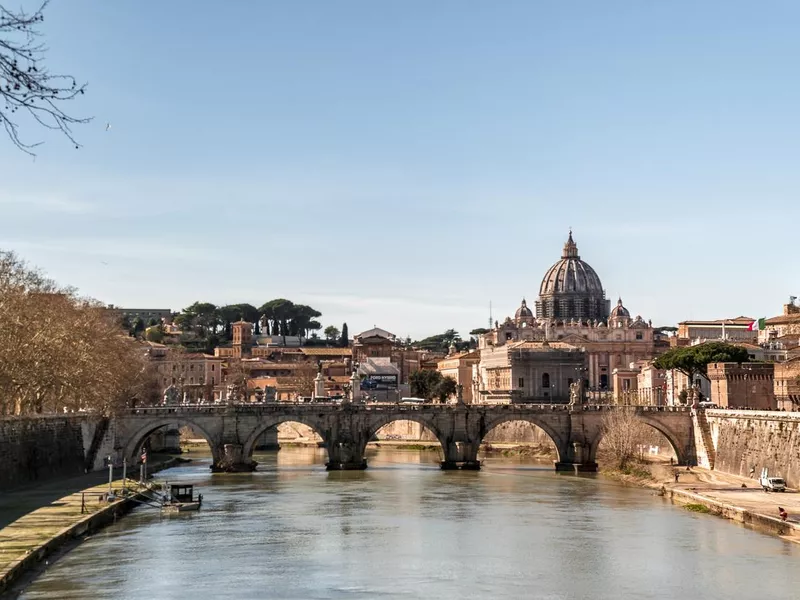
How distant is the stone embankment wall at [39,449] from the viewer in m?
47.0

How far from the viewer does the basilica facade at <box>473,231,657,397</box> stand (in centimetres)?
15575

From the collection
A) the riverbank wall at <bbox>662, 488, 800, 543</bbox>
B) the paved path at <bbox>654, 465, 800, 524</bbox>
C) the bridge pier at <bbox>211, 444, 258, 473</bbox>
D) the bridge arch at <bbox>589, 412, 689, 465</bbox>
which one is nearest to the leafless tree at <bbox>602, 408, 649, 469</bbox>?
the bridge arch at <bbox>589, 412, 689, 465</bbox>

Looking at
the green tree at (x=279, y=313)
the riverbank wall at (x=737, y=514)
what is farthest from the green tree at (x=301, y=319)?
the riverbank wall at (x=737, y=514)

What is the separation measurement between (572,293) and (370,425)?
118 meters

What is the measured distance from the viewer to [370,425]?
69.6m

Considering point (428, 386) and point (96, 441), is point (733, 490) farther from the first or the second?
point (428, 386)

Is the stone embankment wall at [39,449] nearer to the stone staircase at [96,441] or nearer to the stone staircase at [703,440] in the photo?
the stone staircase at [96,441]

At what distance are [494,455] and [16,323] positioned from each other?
4409 cm

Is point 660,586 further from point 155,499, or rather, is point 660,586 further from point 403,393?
point 403,393

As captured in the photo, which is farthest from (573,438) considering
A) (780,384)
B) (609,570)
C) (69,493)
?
(609,570)

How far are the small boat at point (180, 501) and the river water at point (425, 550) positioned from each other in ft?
2.23

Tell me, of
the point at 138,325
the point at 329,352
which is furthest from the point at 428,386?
the point at 138,325

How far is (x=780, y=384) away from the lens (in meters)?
70.9

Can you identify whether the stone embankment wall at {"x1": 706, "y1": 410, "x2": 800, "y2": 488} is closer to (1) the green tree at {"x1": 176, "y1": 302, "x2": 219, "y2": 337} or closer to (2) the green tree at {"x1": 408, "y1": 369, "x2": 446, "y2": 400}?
(2) the green tree at {"x1": 408, "y1": 369, "x2": 446, "y2": 400}
